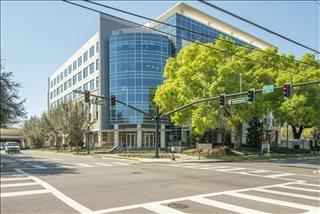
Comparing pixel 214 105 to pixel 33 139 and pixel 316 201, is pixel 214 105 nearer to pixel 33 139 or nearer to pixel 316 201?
pixel 316 201

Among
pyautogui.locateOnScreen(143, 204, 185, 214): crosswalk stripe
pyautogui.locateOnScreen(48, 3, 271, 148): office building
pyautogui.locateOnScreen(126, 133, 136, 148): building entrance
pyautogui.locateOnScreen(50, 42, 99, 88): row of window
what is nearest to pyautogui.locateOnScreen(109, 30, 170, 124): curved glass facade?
pyautogui.locateOnScreen(48, 3, 271, 148): office building

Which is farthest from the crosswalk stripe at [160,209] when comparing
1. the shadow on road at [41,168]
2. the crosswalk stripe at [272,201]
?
the shadow on road at [41,168]

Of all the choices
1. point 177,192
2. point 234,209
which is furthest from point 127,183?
point 234,209

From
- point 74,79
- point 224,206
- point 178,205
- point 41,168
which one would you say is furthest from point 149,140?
point 224,206

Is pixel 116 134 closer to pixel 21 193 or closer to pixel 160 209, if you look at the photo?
pixel 21 193

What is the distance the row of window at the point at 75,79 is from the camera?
271 feet

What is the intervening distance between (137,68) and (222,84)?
2976cm

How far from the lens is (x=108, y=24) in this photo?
77562 mm

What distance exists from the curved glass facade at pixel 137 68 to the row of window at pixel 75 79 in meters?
8.14

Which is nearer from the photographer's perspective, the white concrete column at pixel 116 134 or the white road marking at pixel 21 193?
the white road marking at pixel 21 193

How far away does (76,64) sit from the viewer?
310 ft

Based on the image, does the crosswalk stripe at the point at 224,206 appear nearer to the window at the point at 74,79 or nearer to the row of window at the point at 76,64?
the row of window at the point at 76,64

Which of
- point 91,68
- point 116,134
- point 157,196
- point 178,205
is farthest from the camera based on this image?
point 91,68

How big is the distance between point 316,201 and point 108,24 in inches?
2685
